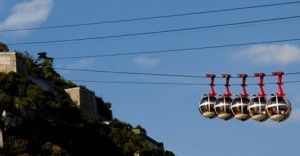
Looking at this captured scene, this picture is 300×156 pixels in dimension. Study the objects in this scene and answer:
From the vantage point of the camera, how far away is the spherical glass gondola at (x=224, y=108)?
28250 mm

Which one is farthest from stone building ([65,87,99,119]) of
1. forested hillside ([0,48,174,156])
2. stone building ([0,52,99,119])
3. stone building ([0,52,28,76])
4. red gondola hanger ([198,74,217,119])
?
red gondola hanger ([198,74,217,119])

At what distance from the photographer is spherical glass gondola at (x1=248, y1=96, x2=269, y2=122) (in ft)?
90.4

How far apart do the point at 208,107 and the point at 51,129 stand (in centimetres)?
2974

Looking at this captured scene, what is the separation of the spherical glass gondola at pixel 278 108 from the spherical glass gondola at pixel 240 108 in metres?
0.83

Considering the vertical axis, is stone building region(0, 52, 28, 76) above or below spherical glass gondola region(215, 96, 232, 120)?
above

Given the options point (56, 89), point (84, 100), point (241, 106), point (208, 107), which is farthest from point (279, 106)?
point (84, 100)

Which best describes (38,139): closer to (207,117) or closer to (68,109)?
(68,109)

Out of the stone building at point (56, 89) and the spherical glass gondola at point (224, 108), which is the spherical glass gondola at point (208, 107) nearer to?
the spherical glass gondola at point (224, 108)

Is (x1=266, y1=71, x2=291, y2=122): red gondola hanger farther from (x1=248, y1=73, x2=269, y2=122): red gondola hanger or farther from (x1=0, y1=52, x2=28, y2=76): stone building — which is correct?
(x1=0, y1=52, x2=28, y2=76): stone building

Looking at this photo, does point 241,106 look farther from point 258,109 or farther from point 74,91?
point 74,91

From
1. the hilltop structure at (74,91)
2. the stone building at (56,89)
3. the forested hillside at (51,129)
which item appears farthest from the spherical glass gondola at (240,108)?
the stone building at (56,89)

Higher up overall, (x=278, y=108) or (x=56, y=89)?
(x=56, y=89)

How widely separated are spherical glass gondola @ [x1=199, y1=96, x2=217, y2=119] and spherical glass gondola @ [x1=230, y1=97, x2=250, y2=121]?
2.64 ft

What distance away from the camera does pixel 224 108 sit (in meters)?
28.2
